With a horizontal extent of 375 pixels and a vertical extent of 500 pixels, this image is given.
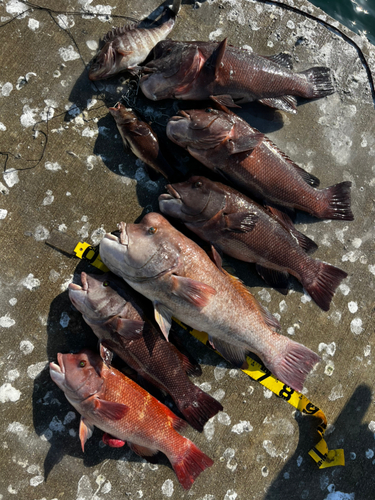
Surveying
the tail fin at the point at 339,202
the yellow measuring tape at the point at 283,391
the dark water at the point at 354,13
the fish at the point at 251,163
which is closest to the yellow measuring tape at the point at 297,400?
the yellow measuring tape at the point at 283,391

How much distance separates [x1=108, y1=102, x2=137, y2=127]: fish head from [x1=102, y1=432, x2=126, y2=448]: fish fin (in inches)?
131

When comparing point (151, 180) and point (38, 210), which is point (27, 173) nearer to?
point (38, 210)

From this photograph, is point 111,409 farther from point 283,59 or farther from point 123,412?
point 283,59

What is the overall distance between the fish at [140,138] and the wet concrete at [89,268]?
9.0 inches

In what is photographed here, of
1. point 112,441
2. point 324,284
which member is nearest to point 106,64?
point 324,284

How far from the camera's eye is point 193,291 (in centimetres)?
342

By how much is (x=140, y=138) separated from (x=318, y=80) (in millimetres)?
2313

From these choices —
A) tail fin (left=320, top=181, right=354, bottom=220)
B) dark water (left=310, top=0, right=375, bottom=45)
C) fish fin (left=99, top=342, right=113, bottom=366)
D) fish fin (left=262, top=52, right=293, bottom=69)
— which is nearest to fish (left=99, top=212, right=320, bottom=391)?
fish fin (left=99, top=342, right=113, bottom=366)

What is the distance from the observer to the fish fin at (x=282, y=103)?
4199mm

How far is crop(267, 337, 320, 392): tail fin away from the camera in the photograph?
3.86 m

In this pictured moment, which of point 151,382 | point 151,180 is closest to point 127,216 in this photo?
point 151,180

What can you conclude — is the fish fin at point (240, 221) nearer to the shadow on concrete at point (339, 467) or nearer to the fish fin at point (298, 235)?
the fish fin at point (298, 235)

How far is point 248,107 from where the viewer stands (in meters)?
4.45

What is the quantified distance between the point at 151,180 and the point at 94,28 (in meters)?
1.99
